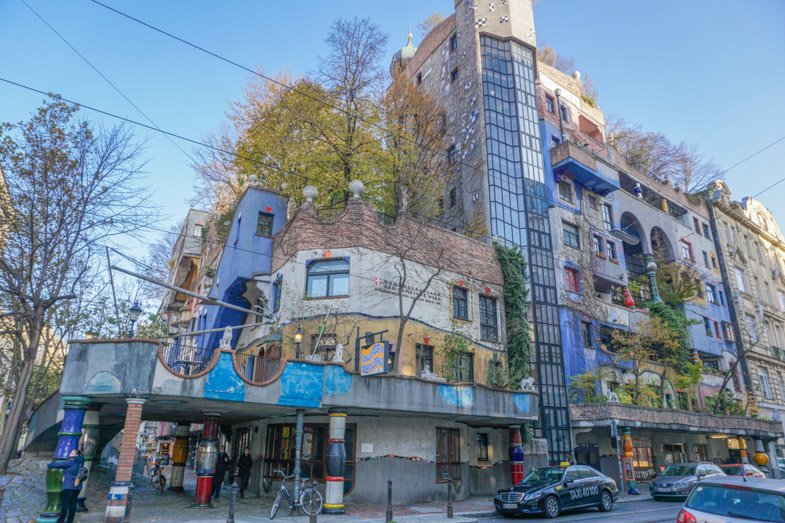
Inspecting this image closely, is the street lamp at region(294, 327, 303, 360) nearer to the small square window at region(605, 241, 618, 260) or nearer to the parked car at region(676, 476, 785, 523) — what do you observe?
the parked car at region(676, 476, 785, 523)

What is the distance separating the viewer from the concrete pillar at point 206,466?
55.2 feet

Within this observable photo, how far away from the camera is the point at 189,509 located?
16203mm

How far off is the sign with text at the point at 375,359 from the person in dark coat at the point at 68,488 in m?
8.28

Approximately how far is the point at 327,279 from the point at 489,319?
890 centimetres

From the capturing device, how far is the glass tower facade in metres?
27.1

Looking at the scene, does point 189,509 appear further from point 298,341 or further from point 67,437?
point 298,341

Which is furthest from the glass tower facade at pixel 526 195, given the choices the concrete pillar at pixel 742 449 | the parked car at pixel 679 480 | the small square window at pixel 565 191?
the concrete pillar at pixel 742 449

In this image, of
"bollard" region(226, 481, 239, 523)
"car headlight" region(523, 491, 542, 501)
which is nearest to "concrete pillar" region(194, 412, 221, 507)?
"bollard" region(226, 481, 239, 523)

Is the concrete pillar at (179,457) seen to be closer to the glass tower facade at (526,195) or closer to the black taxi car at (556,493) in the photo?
the black taxi car at (556,493)

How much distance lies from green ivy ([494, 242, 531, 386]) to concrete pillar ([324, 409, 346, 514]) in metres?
10.6

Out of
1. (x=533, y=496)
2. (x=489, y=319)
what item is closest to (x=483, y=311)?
(x=489, y=319)

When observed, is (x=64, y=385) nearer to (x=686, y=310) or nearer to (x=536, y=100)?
(x=536, y=100)

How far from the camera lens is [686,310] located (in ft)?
127

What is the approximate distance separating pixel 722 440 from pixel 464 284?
27.3m
